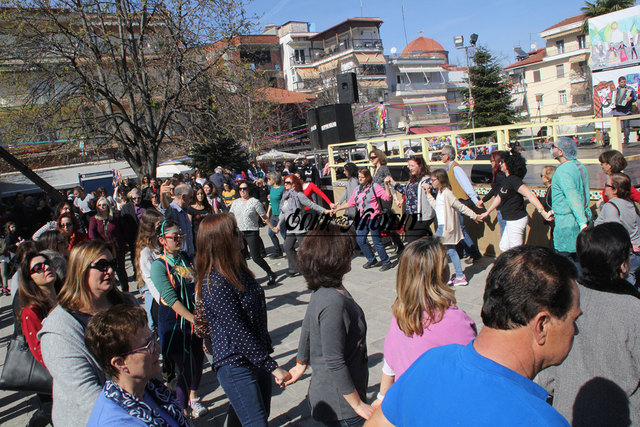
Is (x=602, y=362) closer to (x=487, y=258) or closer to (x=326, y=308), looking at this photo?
(x=326, y=308)

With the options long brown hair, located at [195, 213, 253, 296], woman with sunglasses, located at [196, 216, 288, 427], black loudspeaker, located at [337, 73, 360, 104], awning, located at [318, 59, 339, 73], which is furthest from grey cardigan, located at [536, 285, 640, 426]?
awning, located at [318, 59, 339, 73]

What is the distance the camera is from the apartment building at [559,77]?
5178 cm

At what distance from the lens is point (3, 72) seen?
1588 cm

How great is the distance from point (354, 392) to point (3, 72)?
18262 millimetres

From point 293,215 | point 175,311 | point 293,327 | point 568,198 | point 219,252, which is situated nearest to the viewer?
point 219,252

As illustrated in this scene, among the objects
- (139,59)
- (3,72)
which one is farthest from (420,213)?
(3,72)

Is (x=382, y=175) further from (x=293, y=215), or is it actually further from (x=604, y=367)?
(x=604, y=367)

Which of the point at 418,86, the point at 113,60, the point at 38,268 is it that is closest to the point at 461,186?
the point at 38,268

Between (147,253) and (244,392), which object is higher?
(147,253)

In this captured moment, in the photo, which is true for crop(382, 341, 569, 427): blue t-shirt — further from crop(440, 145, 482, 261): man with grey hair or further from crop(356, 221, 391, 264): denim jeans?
crop(356, 221, 391, 264): denim jeans

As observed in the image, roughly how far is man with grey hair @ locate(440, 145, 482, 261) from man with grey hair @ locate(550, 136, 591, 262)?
192 centimetres

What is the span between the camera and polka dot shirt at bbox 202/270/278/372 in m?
2.72

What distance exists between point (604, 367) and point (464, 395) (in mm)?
1371

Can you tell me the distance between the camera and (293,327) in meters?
5.98
